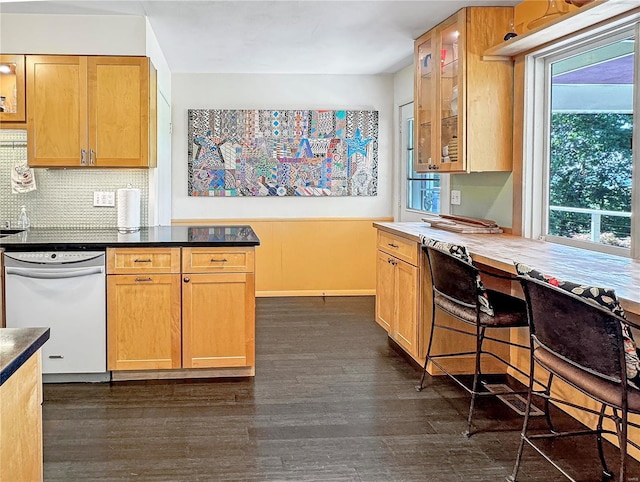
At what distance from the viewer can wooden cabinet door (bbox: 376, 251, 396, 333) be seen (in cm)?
454

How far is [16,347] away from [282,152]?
5271 millimetres

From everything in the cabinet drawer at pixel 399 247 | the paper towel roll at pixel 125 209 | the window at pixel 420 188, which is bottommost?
the cabinet drawer at pixel 399 247

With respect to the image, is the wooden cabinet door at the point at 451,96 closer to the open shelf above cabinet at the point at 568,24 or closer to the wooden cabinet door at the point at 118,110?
the open shelf above cabinet at the point at 568,24

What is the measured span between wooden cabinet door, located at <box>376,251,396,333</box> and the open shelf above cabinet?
5.09 feet

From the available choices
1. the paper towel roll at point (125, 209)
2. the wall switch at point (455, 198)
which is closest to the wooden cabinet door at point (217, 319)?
the paper towel roll at point (125, 209)

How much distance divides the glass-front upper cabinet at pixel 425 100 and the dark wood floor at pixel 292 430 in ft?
5.08

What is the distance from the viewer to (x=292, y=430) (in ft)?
10.1

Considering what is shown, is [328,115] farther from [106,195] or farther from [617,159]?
[617,159]

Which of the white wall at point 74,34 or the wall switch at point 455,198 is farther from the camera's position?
the wall switch at point 455,198

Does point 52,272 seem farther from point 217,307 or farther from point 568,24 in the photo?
point 568,24

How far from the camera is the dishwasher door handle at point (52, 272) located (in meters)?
3.65

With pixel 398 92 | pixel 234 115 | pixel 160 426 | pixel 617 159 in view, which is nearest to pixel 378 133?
pixel 398 92

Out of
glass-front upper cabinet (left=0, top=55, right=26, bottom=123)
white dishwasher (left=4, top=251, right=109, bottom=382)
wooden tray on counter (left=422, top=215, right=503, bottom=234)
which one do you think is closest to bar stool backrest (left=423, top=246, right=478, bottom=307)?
wooden tray on counter (left=422, top=215, right=503, bottom=234)

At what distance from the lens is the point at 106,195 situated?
4.61 meters
